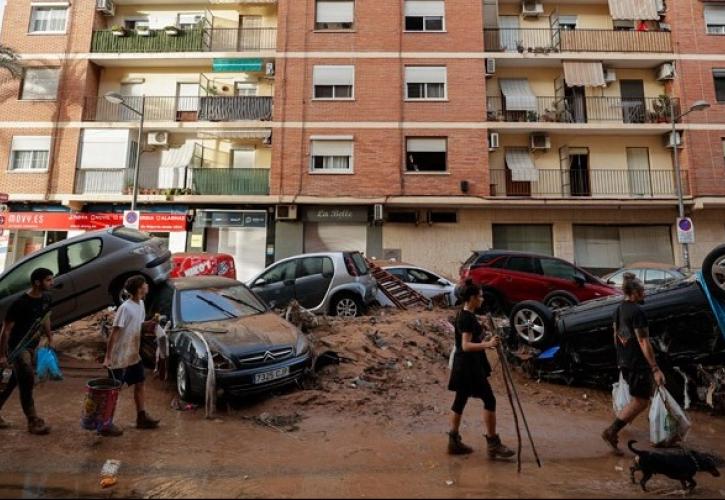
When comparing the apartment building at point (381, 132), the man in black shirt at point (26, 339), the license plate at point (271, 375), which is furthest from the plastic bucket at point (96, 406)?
the apartment building at point (381, 132)

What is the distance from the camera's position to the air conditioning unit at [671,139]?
18434 millimetres

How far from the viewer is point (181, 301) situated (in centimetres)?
682

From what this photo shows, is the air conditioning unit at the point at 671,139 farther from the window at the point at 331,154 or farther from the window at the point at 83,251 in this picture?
the window at the point at 83,251

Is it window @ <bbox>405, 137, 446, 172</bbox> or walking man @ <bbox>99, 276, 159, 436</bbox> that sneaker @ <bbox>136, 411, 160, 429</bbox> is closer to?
walking man @ <bbox>99, 276, 159, 436</bbox>

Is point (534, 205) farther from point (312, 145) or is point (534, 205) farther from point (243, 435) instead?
point (243, 435)

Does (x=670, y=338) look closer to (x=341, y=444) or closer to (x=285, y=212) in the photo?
(x=341, y=444)

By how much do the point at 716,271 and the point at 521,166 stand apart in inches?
571

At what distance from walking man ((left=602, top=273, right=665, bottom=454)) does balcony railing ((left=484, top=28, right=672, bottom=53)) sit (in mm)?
18126

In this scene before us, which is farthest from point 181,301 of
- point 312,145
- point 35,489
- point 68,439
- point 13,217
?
point 13,217

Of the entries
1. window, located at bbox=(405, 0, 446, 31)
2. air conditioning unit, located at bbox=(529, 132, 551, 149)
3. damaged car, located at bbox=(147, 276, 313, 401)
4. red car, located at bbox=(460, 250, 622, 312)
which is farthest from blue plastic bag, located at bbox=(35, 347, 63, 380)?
window, located at bbox=(405, 0, 446, 31)

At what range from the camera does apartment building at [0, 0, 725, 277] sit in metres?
18.7

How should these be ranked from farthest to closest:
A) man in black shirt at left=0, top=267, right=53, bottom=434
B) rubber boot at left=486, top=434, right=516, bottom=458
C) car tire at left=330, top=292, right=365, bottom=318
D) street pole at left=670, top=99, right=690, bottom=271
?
street pole at left=670, top=99, right=690, bottom=271, car tire at left=330, top=292, right=365, bottom=318, man in black shirt at left=0, top=267, right=53, bottom=434, rubber boot at left=486, top=434, right=516, bottom=458

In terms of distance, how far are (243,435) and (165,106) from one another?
1900 centimetres

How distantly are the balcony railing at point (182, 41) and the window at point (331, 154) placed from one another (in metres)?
5.24
